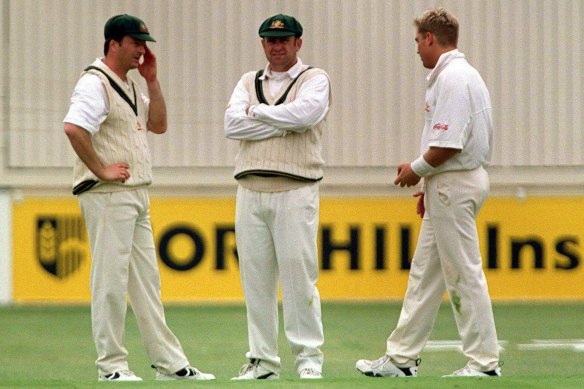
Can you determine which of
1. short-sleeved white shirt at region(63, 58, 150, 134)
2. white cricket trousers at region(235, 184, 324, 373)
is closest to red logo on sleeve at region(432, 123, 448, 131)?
white cricket trousers at region(235, 184, 324, 373)

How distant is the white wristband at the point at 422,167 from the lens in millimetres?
7074

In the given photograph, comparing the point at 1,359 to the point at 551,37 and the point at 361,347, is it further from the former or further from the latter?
the point at 551,37

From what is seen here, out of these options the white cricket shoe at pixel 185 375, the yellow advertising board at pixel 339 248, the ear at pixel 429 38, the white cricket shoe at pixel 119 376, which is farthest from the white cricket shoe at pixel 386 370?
the yellow advertising board at pixel 339 248

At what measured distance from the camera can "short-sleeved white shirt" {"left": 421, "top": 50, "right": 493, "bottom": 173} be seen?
700 centimetres

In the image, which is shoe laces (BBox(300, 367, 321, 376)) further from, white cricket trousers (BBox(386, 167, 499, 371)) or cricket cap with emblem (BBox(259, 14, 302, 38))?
cricket cap with emblem (BBox(259, 14, 302, 38))

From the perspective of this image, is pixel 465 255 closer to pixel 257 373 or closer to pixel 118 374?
pixel 257 373

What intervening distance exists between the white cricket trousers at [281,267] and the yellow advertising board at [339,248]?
4542 millimetres

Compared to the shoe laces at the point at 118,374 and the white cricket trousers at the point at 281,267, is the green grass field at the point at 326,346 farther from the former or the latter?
the white cricket trousers at the point at 281,267

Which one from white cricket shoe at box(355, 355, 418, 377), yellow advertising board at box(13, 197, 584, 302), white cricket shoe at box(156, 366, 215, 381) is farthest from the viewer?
yellow advertising board at box(13, 197, 584, 302)

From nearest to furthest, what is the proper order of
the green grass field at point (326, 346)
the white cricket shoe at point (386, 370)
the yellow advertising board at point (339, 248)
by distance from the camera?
the green grass field at point (326, 346) → the white cricket shoe at point (386, 370) → the yellow advertising board at point (339, 248)

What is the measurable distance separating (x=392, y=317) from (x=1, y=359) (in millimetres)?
3449

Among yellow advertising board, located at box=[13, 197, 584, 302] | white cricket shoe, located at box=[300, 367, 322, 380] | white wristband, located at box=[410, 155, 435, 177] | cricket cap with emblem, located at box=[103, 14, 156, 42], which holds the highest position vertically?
cricket cap with emblem, located at box=[103, 14, 156, 42]

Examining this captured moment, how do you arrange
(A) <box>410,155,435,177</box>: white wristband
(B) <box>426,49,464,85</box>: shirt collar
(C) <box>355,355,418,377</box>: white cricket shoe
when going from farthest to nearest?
(C) <box>355,355,418,377</box>: white cricket shoe, (B) <box>426,49,464,85</box>: shirt collar, (A) <box>410,155,435,177</box>: white wristband

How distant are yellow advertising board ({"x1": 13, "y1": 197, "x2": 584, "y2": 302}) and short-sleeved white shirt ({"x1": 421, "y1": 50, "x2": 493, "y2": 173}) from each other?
4877 mm
